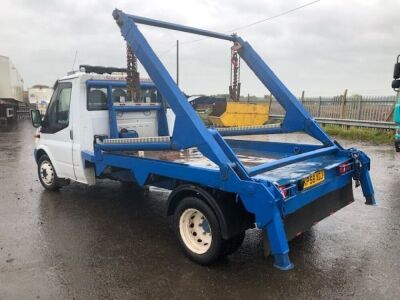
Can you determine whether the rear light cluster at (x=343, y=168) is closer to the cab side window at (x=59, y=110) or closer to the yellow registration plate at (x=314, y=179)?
the yellow registration plate at (x=314, y=179)

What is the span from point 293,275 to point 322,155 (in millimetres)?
1680

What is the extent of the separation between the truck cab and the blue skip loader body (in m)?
0.48

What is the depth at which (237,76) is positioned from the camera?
603 centimetres

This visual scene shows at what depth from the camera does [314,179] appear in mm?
3898

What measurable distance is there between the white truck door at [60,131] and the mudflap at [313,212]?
12.6 ft

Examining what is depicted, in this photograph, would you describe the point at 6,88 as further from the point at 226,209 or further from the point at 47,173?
the point at 226,209

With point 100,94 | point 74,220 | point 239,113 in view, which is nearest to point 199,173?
point 74,220

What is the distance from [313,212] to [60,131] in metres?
4.35

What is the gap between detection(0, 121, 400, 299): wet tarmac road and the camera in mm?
3508

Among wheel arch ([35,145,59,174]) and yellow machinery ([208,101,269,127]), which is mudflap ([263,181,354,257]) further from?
yellow machinery ([208,101,269,127])

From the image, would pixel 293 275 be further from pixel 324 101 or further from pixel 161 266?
pixel 324 101

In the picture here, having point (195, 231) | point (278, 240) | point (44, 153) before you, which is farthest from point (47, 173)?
point (278, 240)

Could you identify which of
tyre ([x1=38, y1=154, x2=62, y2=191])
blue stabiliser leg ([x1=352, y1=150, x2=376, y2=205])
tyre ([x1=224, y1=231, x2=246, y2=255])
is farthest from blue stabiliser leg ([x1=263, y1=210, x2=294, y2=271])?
tyre ([x1=38, y1=154, x2=62, y2=191])

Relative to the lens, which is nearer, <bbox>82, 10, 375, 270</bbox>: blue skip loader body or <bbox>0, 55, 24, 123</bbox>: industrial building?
<bbox>82, 10, 375, 270</bbox>: blue skip loader body
